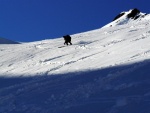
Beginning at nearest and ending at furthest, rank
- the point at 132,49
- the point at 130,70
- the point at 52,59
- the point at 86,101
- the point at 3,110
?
the point at 86,101, the point at 3,110, the point at 130,70, the point at 132,49, the point at 52,59

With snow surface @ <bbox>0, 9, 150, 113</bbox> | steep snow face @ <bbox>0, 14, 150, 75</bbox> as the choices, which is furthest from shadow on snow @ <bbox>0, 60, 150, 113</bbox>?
steep snow face @ <bbox>0, 14, 150, 75</bbox>

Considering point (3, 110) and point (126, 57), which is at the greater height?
point (126, 57)

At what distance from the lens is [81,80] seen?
18.8 m

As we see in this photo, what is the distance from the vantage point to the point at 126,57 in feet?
73.2

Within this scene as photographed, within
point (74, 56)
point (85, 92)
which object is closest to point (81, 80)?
point (85, 92)

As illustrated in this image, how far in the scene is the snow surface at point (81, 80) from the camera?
591 inches

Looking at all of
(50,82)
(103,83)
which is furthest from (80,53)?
(103,83)

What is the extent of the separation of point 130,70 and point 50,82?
3.88 meters

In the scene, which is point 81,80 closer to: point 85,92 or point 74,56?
point 85,92

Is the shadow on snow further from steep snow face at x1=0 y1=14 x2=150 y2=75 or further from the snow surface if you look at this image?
steep snow face at x1=0 y1=14 x2=150 y2=75

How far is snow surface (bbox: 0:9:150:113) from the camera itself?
15.0 m

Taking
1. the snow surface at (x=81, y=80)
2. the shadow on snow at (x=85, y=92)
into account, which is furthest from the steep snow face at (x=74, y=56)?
the shadow on snow at (x=85, y=92)

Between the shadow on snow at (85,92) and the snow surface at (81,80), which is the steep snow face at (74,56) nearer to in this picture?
the snow surface at (81,80)

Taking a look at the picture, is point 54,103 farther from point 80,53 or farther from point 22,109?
point 80,53
